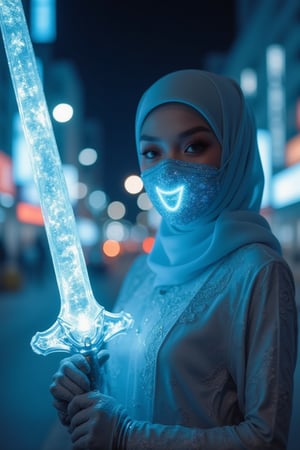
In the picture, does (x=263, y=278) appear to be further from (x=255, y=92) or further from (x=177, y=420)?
(x=255, y=92)

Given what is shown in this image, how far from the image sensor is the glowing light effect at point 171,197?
125 centimetres

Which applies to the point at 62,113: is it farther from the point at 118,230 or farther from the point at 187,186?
the point at 118,230

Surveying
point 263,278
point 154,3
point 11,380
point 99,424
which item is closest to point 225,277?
point 263,278

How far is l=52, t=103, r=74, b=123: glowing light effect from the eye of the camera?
4.90 feet

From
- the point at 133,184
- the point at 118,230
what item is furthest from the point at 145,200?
the point at 118,230

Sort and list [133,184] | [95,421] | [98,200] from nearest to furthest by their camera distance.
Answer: [95,421] < [133,184] < [98,200]

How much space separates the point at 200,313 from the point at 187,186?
366 millimetres

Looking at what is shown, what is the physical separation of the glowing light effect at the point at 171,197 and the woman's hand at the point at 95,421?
1.84 feet

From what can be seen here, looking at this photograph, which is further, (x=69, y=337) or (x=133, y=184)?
(x=133, y=184)

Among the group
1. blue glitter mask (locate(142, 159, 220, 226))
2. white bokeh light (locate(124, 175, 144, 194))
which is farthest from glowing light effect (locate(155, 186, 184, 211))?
white bokeh light (locate(124, 175, 144, 194))

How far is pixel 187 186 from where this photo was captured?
1.24 m

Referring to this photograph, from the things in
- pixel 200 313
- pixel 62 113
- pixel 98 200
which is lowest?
pixel 200 313

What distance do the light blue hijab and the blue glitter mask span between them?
31 millimetres

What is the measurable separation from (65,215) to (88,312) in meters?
0.25
